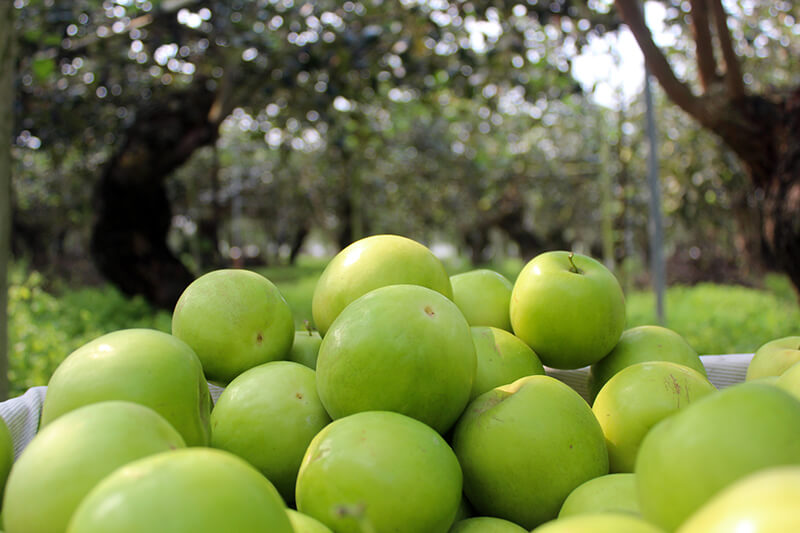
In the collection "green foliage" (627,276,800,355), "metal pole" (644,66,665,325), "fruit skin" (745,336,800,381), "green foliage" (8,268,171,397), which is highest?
"fruit skin" (745,336,800,381)

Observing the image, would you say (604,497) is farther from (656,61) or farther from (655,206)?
(655,206)

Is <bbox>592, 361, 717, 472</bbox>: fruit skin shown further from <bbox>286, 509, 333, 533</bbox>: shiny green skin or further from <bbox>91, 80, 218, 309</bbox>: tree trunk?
<bbox>91, 80, 218, 309</bbox>: tree trunk

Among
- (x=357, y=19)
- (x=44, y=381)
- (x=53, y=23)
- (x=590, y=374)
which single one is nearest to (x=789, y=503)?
(x=590, y=374)

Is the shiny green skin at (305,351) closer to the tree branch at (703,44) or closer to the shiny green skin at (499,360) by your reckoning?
the shiny green skin at (499,360)

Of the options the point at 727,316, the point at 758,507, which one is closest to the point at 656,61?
the point at 758,507

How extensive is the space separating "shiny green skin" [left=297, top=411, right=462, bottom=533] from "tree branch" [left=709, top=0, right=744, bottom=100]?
4115mm

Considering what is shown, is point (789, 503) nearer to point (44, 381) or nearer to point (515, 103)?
point (44, 381)

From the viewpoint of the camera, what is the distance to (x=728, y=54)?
4.25 m

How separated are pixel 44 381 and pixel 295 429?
9.55ft

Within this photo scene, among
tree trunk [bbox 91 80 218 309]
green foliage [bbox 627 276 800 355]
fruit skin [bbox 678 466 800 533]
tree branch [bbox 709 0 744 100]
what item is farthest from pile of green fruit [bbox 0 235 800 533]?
tree trunk [bbox 91 80 218 309]

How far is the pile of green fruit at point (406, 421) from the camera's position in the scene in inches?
30.2

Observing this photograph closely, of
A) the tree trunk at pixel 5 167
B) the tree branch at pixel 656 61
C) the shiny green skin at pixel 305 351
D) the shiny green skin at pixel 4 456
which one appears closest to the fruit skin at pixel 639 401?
the shiny green skin at pixel 305 351

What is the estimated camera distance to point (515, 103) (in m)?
11.6

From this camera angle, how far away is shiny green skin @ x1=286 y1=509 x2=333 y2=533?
3.21 ft
